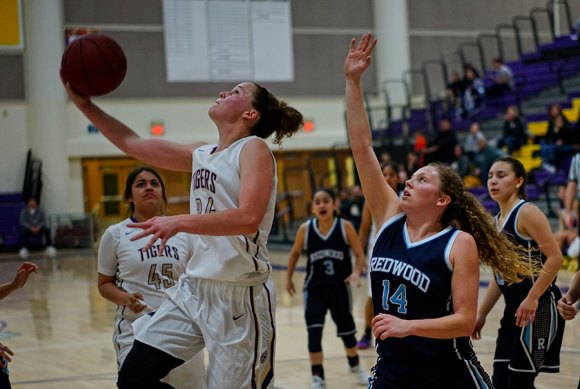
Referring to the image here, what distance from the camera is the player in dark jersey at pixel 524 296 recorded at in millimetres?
4770

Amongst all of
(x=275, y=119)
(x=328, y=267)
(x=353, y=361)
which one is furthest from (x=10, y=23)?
(x=275, y=119)

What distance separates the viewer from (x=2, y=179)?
22906 millimetres

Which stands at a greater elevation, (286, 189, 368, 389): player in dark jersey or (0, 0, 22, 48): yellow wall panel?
(0, 0, 22, 48): yellow wall panel

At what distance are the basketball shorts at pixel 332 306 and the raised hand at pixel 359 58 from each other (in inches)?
141

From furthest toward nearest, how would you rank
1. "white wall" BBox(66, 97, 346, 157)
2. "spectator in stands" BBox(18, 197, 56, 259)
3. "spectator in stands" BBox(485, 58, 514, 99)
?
"white wall" BBox(66, 97, 346, 157) < "spectator in stands" BBox(18, 197, 56, 259) < "spectator in stands" BBox(485, 58, 514, 99)

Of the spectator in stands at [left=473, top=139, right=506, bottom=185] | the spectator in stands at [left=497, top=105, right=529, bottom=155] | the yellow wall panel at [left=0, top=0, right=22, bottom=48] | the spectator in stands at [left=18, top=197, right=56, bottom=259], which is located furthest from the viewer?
the spectator in stands at [left=18, top=197, right=56, bottom=259]

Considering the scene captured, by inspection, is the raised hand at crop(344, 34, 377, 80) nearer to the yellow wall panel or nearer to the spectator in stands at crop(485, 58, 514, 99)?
the spectator in stands at crop(485, 58, 514, 99)

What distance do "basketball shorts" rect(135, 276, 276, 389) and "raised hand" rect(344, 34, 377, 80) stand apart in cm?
99

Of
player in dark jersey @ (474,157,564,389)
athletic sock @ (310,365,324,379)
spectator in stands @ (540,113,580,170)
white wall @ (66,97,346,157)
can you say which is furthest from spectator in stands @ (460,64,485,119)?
player in dark jersey @ (474,157,564,389)

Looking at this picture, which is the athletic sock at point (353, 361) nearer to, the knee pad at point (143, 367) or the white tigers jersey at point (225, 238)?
the white tigers jersey at point (225, 238)

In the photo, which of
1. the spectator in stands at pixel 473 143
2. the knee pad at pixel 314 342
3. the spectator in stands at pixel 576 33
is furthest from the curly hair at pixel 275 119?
the spectator in stands at pixel 576 33

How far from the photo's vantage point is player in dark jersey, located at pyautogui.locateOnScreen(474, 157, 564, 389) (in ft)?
15.6

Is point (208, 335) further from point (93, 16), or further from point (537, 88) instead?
point (93, 16)

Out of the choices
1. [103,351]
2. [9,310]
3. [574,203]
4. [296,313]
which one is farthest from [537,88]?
[103,351]
